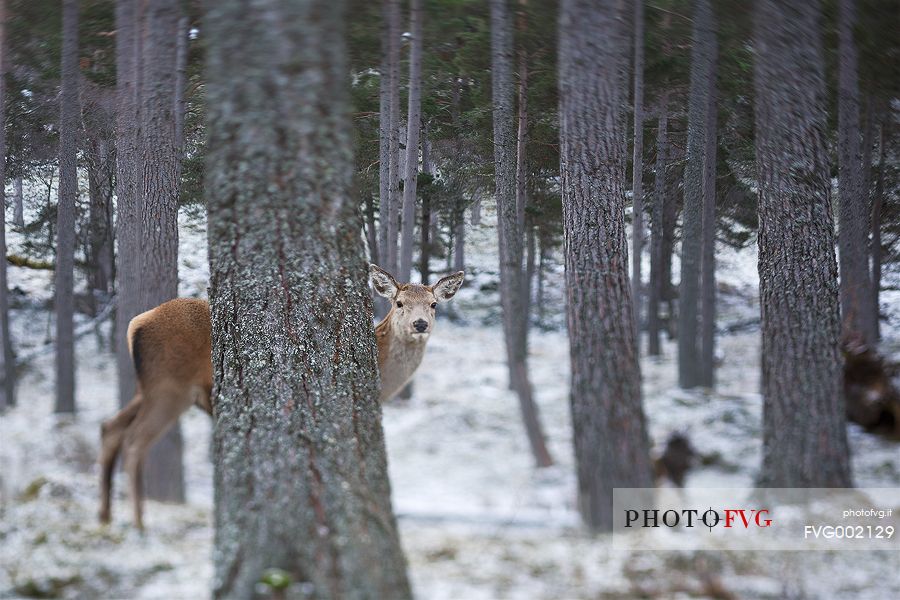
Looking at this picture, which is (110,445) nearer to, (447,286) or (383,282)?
(383,282)

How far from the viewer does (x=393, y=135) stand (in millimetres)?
5652

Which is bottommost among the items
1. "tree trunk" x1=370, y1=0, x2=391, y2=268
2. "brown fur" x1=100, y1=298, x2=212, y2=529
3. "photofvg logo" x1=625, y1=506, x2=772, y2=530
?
"photofvg logo" x1=625, y1=506, x2=772, y2=530

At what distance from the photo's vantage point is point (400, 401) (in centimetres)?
708

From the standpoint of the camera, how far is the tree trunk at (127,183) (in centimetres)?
584

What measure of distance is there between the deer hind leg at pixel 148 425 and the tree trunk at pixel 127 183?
60 cm

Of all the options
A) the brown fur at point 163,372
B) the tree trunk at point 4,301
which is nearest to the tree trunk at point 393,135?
the brown fur at point 163,372

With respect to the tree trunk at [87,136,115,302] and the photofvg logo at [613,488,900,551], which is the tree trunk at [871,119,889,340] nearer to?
the photofvg logo at [613,488,900,551]

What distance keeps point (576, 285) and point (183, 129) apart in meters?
3.34

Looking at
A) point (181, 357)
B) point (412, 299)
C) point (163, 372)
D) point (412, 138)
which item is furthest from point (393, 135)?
point (163, 372)

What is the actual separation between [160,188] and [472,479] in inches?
146

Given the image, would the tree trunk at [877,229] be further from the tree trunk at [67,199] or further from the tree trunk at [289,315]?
the tree trunk at [67,199]

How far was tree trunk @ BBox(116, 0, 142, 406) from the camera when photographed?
584cm

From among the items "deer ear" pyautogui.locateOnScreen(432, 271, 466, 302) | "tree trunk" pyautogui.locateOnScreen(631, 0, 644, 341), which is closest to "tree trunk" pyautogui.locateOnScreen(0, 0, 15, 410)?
"deer ear" pyautogui.locateOnScreen(432, 271, 466, 302)

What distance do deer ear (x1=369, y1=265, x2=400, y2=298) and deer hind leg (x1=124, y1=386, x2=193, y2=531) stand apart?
1.61 metres
